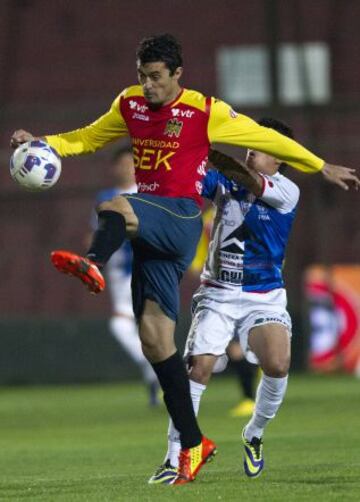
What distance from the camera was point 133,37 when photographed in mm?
20484

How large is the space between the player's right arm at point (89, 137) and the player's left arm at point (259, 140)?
490 millimetres

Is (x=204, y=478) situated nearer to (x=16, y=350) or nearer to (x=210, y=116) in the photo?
(x=210, y=116)

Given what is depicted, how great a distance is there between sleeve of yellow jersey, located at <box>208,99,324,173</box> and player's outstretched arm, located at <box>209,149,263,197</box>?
28 cm

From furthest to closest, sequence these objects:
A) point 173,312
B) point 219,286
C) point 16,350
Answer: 1. point 16,350
2. point 219,286
3. point 173,312

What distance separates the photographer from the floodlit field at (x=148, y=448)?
21.9 ft

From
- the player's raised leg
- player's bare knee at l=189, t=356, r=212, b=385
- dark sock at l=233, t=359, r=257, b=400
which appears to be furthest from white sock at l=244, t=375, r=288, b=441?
dark sock at l=233, t=359, r=257, b=400

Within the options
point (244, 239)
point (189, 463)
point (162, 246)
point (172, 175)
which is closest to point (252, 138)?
point (172, 175)

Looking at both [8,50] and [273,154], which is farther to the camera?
[8,50]

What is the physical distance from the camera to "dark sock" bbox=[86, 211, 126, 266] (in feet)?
21.4

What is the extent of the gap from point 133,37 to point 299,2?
2.41m

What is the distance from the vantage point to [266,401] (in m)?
7.61

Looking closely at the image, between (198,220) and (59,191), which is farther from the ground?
(198,220)

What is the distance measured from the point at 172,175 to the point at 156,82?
46 centimetres

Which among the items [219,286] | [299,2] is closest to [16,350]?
[299,2]
